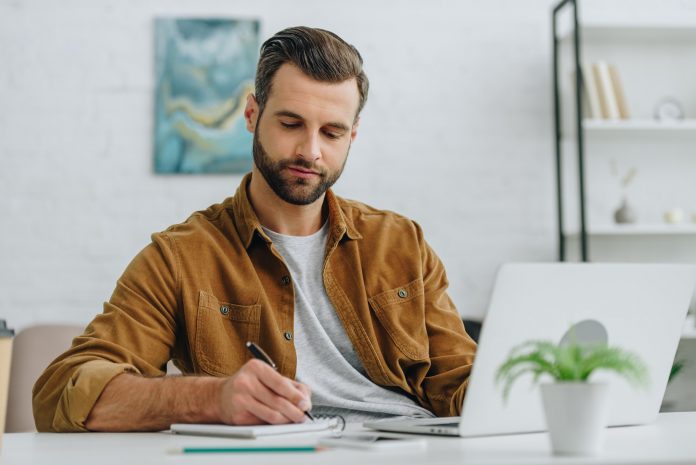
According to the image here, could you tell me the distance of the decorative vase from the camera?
11.1ft

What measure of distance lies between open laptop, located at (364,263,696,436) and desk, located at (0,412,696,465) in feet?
0.11

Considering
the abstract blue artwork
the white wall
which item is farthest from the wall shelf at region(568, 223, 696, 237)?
the abstract blue artwork

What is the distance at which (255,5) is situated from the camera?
341 cm

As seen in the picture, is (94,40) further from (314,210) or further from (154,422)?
(154,422)

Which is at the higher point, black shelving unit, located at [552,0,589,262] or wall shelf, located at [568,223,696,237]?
black shelving unit, located at [552,0,589,262]

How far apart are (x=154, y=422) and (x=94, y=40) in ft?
7.56

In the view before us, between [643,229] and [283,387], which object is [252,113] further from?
[643,229]

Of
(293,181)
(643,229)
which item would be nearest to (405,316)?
(293,181)

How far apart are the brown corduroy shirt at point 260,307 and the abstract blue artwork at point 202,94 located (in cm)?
147

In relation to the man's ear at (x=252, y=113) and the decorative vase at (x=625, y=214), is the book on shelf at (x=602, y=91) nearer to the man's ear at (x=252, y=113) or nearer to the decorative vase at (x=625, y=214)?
the decorative vase at (x=625, y=214)

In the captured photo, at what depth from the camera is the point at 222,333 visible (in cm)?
167

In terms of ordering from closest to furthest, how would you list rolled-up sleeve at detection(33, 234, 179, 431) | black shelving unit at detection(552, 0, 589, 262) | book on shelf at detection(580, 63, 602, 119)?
1. rolled-up sleeve at detection(33, 234, 179, 431)
2. black shelving unit at detection(552, 0, 589, 262)
3. book on shelf at detection(580, 63, 602, 119)

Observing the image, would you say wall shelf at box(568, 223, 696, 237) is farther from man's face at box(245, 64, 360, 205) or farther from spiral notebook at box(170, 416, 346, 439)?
spiral notebook at box(170, 416, 346, 439)

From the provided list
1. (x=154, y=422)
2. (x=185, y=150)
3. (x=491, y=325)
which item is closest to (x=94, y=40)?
(x=185, y=150)
